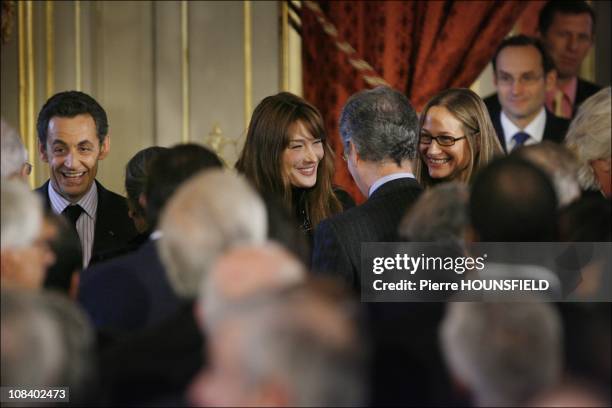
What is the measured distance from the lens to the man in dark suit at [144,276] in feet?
7.23

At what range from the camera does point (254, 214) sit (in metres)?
1.98

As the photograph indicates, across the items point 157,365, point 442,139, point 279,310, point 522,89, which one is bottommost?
point 157,365

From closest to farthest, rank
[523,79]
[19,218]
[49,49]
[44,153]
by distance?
[19,218], [44,153], [523,79], [49,49]

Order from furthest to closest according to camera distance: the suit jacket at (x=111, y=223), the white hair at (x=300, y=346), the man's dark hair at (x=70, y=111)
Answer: the man's dark hair at (x=70, y=111)
the suit jacket at (x=111, y=223)
the white hair at (x=300, y=346)

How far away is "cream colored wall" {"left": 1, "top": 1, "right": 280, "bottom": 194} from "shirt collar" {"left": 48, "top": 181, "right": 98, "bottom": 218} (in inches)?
84.0

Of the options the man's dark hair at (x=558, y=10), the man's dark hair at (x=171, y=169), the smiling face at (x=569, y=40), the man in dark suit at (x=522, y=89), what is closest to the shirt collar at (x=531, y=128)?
the man in dark suit at (x=522, y=89)

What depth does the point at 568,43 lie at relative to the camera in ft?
19.2

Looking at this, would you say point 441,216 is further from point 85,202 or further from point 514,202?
point 85,202

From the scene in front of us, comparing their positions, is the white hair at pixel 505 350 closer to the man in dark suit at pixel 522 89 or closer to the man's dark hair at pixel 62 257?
the man's dark hair at pixel 62 257

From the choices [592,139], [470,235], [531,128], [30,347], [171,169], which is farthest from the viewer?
[531,128]

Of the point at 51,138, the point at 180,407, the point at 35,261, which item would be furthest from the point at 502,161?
the point at 51,138

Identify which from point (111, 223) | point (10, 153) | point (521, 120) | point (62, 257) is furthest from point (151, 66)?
point (62, 257)

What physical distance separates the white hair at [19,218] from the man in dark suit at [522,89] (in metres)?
3.41

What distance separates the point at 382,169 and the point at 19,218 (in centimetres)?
129
